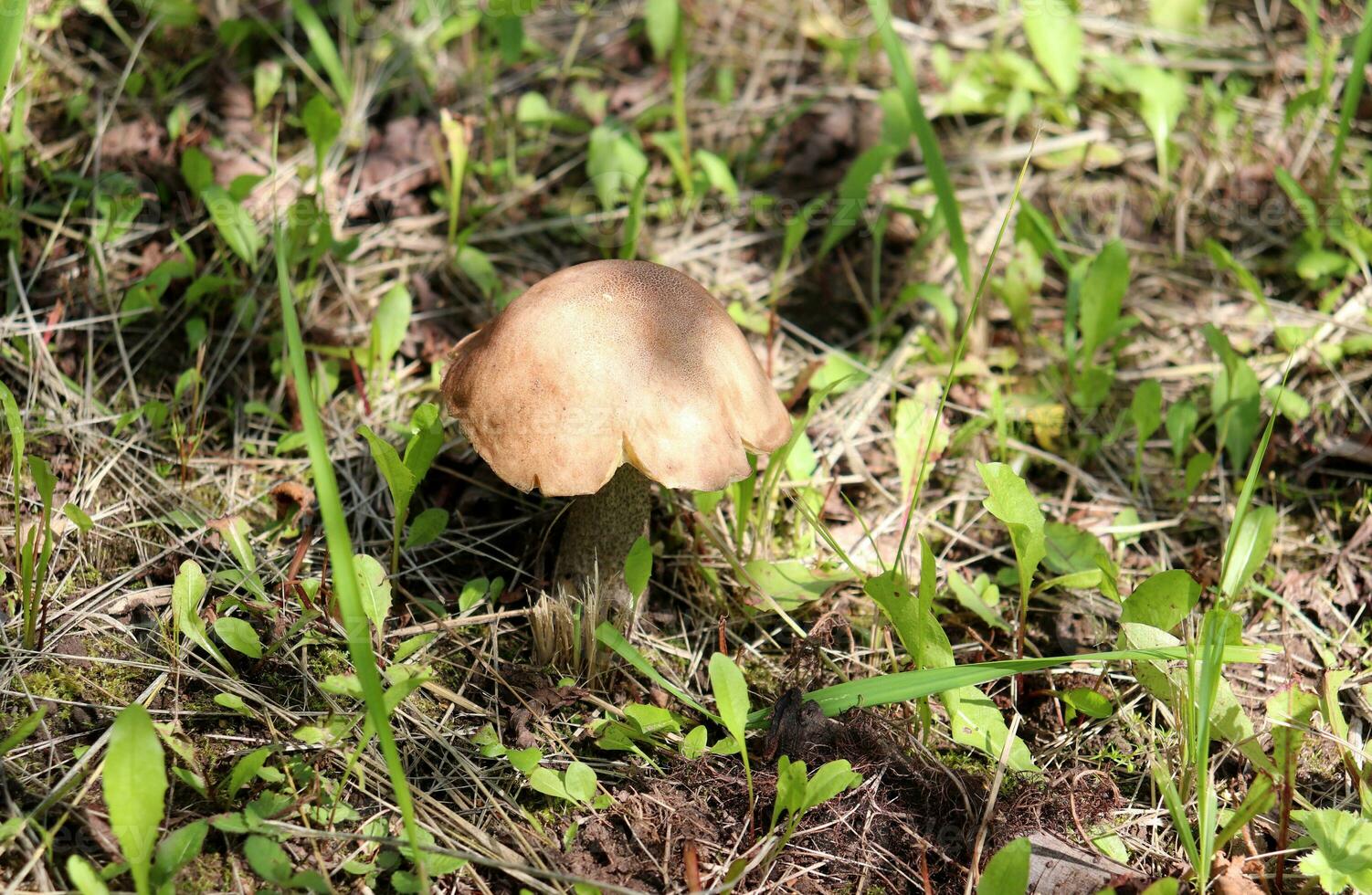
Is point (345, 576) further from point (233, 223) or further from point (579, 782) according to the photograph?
→ point (233, 223)

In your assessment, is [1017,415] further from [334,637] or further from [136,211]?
[136,211]

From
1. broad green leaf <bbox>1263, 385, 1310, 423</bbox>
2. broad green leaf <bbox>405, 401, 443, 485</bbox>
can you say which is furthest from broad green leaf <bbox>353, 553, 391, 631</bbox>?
broad green leaf <bbox>1263, 385, 1310, 423</bbox>

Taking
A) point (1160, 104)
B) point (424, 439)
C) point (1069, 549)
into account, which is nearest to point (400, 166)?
point (424, 439)

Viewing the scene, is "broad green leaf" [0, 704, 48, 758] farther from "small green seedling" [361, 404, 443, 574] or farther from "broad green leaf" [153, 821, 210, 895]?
"small green seedling" [361, 404, 443, 574]

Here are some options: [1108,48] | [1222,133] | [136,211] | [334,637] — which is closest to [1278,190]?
[1222,133]

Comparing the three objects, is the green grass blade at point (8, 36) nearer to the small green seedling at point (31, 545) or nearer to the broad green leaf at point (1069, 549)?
the small green seedling at point (31, 545)

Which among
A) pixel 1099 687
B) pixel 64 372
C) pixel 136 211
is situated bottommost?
pixel 1099 687

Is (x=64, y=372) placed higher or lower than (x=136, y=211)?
lower

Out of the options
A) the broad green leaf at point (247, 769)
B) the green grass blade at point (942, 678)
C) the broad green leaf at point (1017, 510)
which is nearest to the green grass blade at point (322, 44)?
the broad green leaf at point (247, 769)
